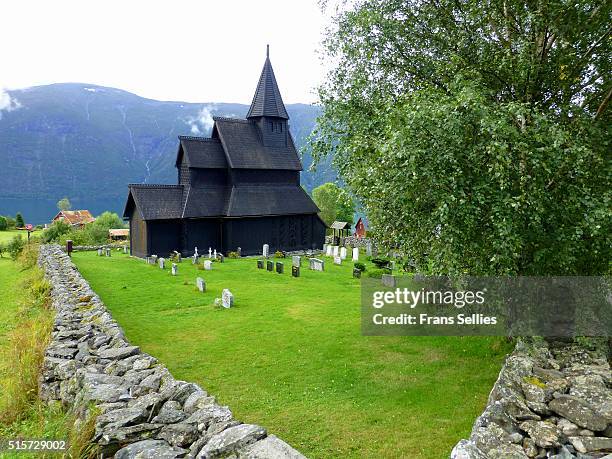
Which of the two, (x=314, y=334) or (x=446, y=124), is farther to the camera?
(x=314, y=334)

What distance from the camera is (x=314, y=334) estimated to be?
11.6 m

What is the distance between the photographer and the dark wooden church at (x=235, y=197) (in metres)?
29.0

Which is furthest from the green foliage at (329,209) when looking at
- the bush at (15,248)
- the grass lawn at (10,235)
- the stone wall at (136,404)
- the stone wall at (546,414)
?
the stone wall at (546,414)

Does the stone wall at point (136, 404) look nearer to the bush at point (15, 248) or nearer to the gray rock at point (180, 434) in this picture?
the gray rock at point (180, 434)

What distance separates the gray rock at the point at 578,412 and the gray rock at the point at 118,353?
21.4 feet

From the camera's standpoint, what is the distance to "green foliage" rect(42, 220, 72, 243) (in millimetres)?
38156

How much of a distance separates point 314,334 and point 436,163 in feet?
21.5

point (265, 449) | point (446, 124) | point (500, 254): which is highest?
point (446, 124)

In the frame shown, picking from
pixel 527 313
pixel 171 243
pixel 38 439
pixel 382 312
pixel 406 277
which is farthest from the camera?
pixel 171 243

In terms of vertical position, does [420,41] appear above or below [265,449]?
above

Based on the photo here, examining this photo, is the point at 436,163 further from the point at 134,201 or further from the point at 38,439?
the point at 134,201

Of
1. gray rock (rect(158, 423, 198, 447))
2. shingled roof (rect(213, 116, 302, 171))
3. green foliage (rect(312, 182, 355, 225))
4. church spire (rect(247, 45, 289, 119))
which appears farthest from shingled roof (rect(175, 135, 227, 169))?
gray rock (rect(158, 423, 198, 447))

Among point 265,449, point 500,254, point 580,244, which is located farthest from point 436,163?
point 265,449

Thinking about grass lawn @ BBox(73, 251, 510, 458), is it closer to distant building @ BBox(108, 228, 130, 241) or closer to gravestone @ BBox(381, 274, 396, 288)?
gravestone @ BBox(381, 274, 396, 288)
